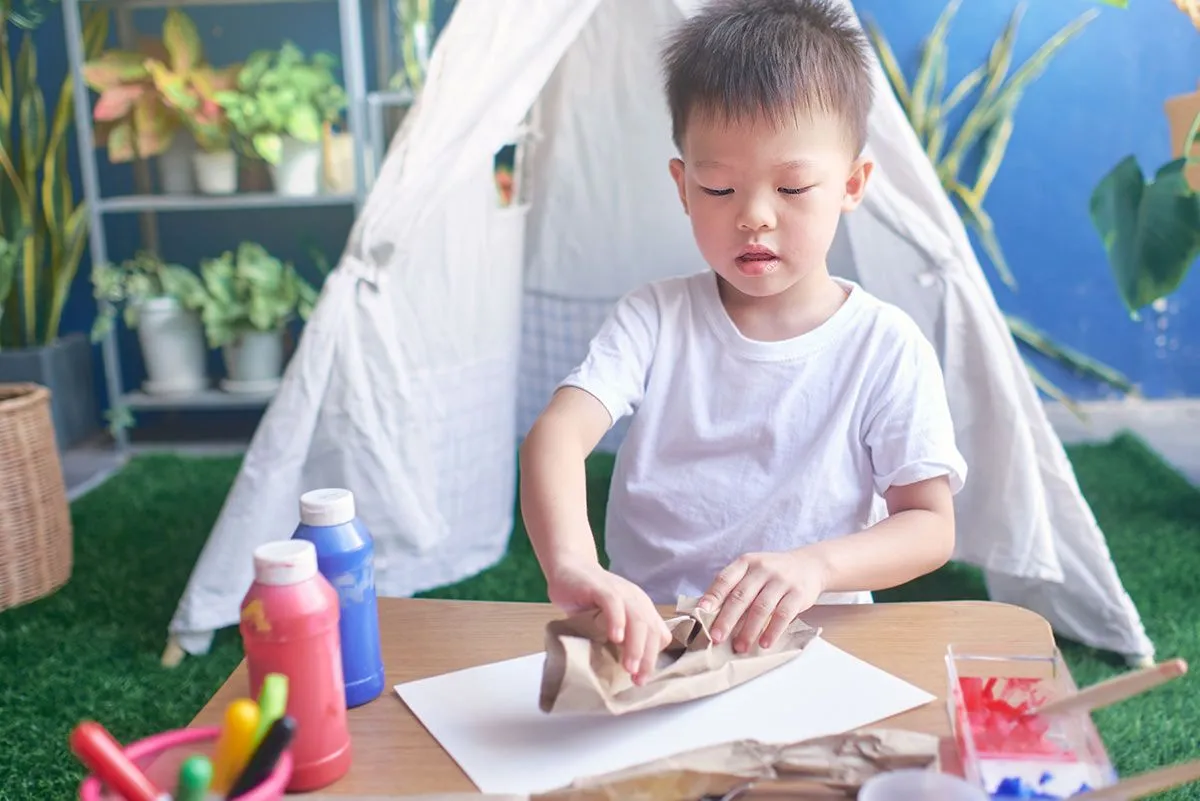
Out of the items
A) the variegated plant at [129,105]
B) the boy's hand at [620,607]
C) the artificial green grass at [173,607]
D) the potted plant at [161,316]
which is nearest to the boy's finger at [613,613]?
the boy's hand at [620,607]

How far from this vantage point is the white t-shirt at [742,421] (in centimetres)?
116

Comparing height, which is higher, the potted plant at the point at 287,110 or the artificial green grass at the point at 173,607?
the potted plant at the point at 287,110

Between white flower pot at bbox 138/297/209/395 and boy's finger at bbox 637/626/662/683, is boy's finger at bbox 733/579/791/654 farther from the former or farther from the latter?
white flower pot at bbox 138/297/209/395

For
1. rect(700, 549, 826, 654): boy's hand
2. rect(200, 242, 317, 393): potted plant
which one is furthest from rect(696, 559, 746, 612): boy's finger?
rect(200, 242, 317, 393): potted plant

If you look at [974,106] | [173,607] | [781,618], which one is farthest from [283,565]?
[974,106]

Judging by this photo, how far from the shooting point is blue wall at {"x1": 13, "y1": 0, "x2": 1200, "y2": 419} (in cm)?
333

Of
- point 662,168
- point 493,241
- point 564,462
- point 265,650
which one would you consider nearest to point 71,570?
point 493,241

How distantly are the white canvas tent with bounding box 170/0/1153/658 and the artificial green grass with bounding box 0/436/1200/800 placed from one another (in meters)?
0.12

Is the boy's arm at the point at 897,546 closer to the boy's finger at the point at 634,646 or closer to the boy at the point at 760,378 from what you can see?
the boy at the point at 760,378

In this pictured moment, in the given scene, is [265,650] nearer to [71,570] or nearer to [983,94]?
[71,570]

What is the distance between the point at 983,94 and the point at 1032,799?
3.10m

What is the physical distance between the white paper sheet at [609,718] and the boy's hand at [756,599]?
33 millimetres

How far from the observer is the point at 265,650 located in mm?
666

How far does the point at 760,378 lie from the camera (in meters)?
1.18
